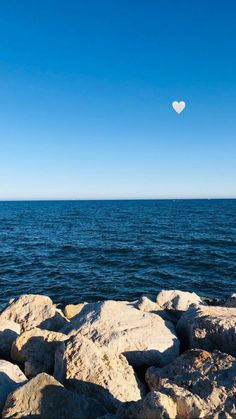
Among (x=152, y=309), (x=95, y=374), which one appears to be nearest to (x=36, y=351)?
(x=95, y=374)

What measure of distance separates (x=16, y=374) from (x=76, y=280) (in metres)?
17.9

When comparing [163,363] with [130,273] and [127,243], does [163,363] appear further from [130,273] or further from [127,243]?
[127,243]

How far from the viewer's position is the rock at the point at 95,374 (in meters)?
6.70

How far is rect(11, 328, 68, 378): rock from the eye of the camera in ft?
26.9

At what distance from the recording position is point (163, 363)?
856cm

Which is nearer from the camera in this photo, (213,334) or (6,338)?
(213,334)

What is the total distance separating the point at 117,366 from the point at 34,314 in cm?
520

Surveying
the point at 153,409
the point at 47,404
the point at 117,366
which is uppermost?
the point at 153,409

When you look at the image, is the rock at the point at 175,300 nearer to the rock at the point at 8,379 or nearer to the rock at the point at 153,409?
the rock at the point at 8,379

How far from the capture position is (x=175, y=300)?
13812mm

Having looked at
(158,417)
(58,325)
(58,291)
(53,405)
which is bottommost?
(58,291)

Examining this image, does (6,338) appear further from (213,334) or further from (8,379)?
(213,334)

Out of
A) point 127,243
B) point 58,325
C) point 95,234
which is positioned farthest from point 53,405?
point 95,234

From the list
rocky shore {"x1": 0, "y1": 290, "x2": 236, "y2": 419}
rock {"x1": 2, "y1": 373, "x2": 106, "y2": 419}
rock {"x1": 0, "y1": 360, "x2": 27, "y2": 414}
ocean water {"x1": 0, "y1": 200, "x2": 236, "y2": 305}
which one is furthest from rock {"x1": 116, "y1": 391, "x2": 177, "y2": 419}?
ocean water {"x1": 0, "y1": 200, "x2": 236, "y2": 305}
